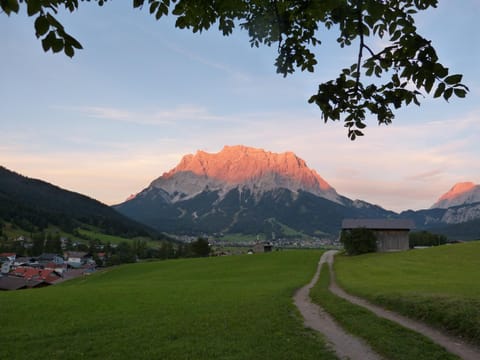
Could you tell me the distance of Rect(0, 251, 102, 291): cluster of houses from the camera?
272ft

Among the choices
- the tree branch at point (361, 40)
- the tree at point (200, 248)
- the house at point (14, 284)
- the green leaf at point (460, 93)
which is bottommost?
the house at point (14, 284)

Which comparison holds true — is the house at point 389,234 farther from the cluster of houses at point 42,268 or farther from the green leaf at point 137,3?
the green leaf at point 137,3

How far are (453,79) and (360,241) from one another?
78823 mm

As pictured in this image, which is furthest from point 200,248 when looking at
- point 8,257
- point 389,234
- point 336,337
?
point 336,337

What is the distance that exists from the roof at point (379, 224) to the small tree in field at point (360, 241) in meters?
3.52

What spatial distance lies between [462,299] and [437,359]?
9.17 m

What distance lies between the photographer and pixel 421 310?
62.3 ft

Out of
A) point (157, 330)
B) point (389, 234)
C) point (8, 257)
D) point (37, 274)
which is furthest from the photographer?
point (8, 257)

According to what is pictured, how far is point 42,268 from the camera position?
469 ft

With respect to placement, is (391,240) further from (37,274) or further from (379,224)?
(37,274)

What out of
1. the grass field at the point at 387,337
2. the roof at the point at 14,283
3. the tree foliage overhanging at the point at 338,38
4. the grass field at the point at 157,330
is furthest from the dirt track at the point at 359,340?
the roof at the point at 14,283

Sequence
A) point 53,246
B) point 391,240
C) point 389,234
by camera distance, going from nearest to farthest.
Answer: point 391,240 < point 389,234 < point 53,246

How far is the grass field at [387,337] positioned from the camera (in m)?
12.2

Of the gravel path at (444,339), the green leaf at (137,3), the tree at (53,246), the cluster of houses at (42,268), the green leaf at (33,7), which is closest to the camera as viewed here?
the green leaf at (33,7)
